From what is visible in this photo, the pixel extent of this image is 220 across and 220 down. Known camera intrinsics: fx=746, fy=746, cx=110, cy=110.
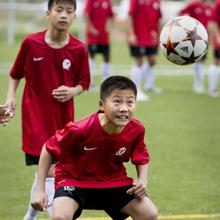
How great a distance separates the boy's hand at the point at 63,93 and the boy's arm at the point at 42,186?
0.89 m

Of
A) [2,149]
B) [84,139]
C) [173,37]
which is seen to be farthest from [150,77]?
[84,139]

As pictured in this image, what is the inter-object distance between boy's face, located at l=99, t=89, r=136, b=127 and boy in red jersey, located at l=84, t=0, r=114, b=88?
1068 centimetres

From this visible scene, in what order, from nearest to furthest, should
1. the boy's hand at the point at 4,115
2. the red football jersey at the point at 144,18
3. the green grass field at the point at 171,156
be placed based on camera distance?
1. the boy's hand at the point at 4,115
2. the green grass field at the point at 171,156
3. the red football jersey at the point at 144,18

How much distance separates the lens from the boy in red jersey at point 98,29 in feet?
51.9

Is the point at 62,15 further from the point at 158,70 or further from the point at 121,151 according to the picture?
the point at 158,70

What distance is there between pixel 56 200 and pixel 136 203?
0.55m

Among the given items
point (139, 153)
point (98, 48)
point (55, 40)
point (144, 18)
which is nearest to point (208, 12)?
point (144, 18)

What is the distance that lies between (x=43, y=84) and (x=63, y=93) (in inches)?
9.4

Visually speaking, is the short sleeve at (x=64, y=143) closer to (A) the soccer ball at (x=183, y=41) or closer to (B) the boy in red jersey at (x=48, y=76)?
(B) the boy in red jersey at (x=48, y=76)

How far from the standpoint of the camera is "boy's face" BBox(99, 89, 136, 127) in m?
5.01

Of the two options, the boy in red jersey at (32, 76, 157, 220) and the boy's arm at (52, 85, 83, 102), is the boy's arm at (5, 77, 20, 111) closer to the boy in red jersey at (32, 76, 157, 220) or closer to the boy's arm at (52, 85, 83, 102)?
the boy's arm at (52, 85, 83, 102)

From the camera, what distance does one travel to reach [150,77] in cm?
1534

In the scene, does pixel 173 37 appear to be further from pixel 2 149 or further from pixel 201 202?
pixel 2 149

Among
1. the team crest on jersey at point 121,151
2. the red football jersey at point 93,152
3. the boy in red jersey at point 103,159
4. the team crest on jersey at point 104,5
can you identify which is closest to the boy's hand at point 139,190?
the boy in red jersey at point 103,159
